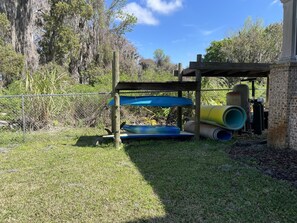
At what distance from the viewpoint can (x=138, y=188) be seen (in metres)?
4.28

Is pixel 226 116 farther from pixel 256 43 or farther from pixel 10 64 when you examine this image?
pixel 256 43

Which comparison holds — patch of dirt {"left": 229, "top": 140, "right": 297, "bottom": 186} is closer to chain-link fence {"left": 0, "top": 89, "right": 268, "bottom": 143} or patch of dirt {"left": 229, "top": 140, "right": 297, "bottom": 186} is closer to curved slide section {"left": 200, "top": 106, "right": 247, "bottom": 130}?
curved slide section {"left": 200, "top": 106, "right": 247, "bottom": 130}

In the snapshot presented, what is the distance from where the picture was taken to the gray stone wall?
612 centimetres

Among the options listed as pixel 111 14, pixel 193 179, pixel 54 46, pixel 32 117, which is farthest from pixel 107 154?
pixel 111 14

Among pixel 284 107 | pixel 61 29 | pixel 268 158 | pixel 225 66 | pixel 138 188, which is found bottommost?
pixel 138 188

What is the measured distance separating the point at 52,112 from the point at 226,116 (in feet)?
18.8

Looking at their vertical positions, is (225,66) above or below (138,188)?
above

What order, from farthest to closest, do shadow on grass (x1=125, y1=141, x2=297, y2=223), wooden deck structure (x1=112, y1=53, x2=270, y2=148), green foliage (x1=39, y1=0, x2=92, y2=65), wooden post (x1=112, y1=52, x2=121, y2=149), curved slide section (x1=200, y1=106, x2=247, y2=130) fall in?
green foliage (x1=39, y1=0, x2=92, y2=65), curved slide section (x1=200, y1=106, x2=247, y2=130), wooden deck structure (x1=112, y1=53, x2=270, y2=148), wooden post (x1=112, y1=52, x2=121, y2=149), shadow on grass (x1=125, y1=141, x2=297, y2=223)

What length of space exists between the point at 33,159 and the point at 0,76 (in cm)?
959

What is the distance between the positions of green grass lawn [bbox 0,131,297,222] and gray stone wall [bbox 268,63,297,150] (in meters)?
1.28

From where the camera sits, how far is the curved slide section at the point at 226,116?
790 cm

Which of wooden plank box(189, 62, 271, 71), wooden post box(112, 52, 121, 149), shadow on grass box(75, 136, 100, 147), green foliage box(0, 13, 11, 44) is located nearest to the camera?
wooden post box(112, 52, 121, 149)

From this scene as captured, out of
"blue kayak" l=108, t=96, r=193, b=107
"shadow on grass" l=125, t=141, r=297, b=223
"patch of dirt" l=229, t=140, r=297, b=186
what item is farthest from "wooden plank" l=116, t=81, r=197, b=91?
"patch of dirt" l=229, t=140, r=297, b=186

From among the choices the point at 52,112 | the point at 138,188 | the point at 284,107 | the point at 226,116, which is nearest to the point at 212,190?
the point at 138,188
